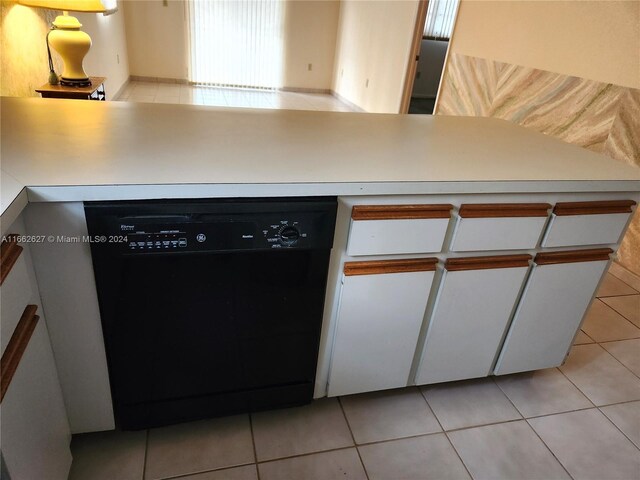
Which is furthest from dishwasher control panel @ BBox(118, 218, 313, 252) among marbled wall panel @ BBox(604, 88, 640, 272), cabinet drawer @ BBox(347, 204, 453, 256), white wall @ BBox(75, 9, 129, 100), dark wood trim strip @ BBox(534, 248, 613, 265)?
white wall @ BBox(75, 9, 129, 100)

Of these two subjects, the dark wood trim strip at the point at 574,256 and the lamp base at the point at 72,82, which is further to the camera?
the lamp base at the point at 72,82

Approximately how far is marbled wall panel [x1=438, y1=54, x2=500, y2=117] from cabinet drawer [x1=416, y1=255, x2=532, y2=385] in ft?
9.05

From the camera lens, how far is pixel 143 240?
1.05 metres

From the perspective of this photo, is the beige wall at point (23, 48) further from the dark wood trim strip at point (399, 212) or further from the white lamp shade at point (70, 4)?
the dark wood trim strip at point (399, 212)

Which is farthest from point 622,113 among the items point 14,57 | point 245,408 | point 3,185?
point 14,57

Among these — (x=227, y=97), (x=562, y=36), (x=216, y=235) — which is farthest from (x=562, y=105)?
(x=227, y=97)

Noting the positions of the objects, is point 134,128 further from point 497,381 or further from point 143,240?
point 497,381

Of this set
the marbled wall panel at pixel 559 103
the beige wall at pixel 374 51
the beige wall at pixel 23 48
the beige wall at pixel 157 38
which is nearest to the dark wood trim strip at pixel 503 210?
the marbled wall panel at pixel 559 103

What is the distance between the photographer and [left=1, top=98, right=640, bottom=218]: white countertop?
102 cm

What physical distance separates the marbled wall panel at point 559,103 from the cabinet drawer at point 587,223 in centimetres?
159

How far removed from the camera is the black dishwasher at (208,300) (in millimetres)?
1061

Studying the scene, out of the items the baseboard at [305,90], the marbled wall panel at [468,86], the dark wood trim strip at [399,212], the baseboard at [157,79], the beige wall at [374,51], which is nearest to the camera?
the dark wood trim strip at [399,212]

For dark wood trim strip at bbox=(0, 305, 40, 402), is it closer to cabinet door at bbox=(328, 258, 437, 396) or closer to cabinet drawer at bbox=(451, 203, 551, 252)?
cabinet door at bbox=(328, 258, 437, 396)

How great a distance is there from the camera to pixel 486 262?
140 cm
